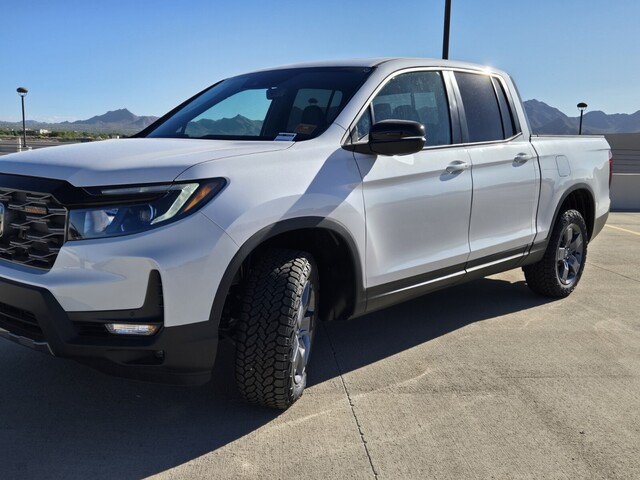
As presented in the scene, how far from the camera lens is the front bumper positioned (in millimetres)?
2609

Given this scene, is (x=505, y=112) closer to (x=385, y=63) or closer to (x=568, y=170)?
(x=568, y=170)

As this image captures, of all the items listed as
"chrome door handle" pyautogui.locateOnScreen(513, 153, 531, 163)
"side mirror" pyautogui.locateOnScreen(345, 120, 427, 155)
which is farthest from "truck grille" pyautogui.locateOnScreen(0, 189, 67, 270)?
"chrome door handle" pyautogui.locateOnScreen(513, 153, 531, 163)

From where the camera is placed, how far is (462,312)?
5047 millimetres

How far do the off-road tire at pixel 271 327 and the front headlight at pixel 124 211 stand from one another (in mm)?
559

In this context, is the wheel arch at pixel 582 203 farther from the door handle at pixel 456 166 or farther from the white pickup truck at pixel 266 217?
the door handle at pixel 456 166

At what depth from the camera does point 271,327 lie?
2928 mm

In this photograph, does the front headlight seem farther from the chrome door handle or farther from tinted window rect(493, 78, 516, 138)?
tinted window rect(493, 78, 516, 138)

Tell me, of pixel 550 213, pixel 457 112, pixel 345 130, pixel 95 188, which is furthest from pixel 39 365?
pixel 550 213

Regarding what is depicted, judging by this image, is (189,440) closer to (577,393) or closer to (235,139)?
(235,139)

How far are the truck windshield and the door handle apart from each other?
30.8 inches

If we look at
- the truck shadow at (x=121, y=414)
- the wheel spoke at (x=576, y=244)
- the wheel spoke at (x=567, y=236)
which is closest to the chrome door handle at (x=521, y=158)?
the wheel spoke at (x=567, y=236)

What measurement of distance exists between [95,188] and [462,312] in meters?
3.31

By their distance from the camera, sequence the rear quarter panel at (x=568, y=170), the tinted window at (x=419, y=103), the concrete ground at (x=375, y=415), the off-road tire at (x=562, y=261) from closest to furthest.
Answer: the concrete ground at (x=375, y=415)
the tinted window at (x=419, y=103)
the rear quarter panel at (x=568, y=170)
the off-road tire at (x=562, y=261)

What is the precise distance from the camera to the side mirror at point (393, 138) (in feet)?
10.7
